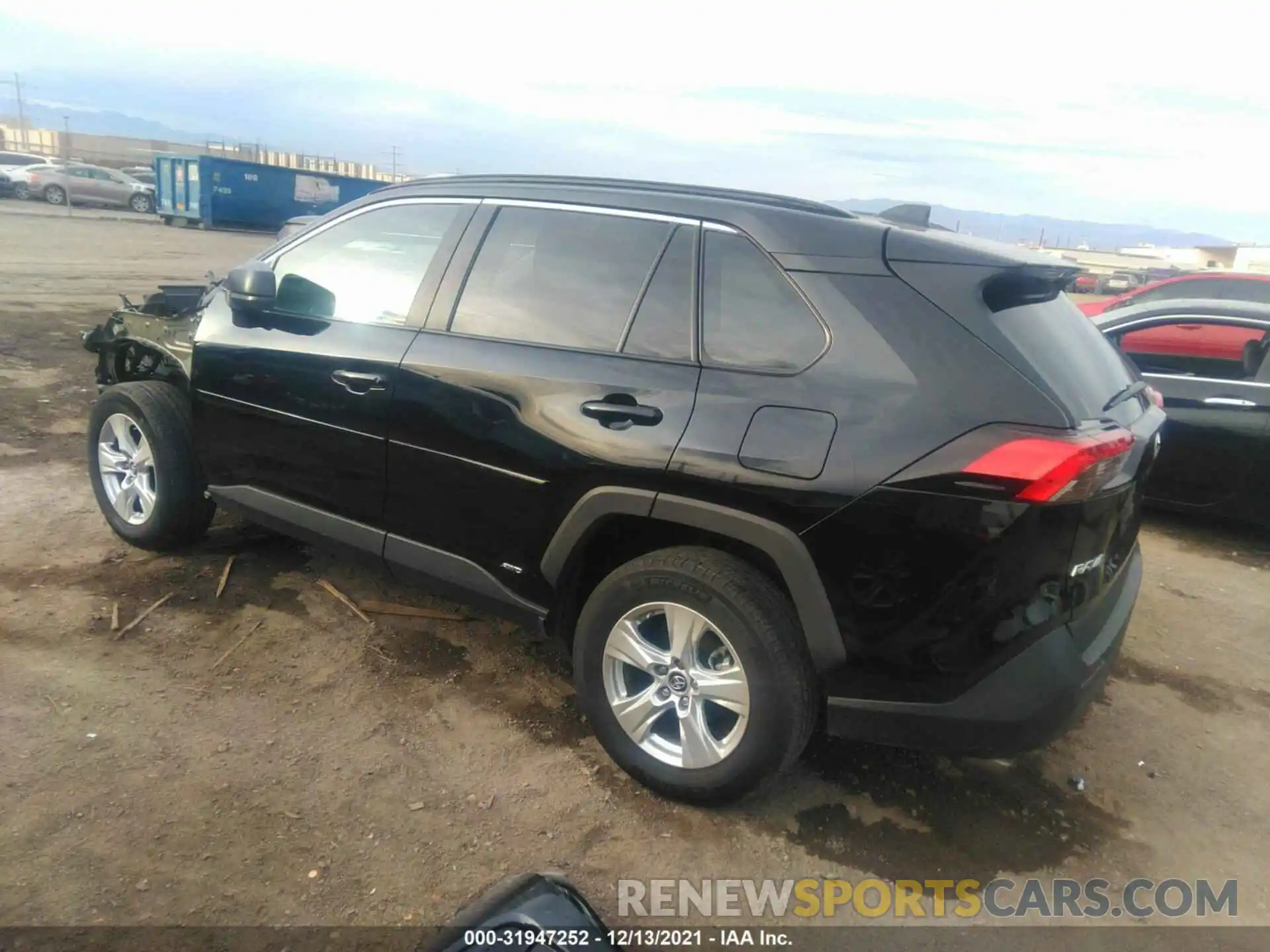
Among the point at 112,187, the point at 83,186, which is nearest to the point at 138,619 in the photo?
the point at 83,186

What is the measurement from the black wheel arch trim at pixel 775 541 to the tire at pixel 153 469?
237 cm

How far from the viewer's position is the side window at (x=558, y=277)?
2941mm

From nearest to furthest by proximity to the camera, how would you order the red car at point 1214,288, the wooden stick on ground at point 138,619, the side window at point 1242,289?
the wooden stick on ground at point 138,619 → the red car at point 1214,288 → the side window at point 1242,289

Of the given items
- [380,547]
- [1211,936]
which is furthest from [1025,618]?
[380,547]

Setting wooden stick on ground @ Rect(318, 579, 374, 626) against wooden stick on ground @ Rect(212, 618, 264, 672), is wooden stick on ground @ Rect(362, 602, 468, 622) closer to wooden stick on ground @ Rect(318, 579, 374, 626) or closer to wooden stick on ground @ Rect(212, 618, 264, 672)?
wooden stick on ground @ Rect(318, 579, 374, 626)

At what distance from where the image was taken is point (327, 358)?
11.3ft

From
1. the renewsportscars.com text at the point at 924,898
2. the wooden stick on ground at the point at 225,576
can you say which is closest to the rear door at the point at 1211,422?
the renewsportscars.com text at the point at 924,898

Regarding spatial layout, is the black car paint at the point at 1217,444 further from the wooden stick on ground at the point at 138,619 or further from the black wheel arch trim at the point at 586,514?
the wooden stick on ground at the point at 138,619

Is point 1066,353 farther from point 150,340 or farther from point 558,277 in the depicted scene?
point 150,340

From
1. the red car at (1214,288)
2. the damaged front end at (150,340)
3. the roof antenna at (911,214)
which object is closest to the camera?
the roof antenna at (911,214)

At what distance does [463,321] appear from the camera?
3.19 m

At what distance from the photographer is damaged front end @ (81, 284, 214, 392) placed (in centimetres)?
420

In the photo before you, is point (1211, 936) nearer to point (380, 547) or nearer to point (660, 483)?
point (660, 483)

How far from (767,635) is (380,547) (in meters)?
1.58
